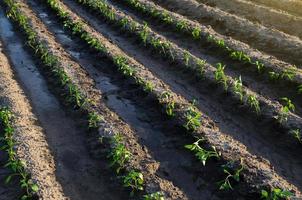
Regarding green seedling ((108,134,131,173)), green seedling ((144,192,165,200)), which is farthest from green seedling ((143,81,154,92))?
green seedling ((144,192,165,200))

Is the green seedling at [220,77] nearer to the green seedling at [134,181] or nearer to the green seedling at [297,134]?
the green seedling at [297,134]

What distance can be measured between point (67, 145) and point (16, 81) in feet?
11.0

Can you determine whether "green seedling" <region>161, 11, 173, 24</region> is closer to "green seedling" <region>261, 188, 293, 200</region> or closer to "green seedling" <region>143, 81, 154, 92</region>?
"green seedling" <region>143, 81, 154, 92</region>

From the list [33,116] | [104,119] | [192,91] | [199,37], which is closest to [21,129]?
[33,116]

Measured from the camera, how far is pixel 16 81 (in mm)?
10922

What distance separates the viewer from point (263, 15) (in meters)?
14.2

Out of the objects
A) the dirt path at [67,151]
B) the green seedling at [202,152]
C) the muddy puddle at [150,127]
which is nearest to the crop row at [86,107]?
the dirt path at [67,151]

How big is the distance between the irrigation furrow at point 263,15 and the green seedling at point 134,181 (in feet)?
24.8

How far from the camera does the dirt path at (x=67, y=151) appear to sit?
7.24 meters

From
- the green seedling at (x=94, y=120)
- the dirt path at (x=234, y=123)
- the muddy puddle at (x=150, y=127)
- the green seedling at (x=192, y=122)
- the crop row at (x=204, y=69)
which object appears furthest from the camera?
the green seedling at (x=94, y=120)

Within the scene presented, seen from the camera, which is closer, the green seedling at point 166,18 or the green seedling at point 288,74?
the green seedling at point 288,74

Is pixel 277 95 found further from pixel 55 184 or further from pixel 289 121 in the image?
pixel 55 184

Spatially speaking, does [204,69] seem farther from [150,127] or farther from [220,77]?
[150,127]

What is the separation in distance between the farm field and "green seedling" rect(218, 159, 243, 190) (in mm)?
17
